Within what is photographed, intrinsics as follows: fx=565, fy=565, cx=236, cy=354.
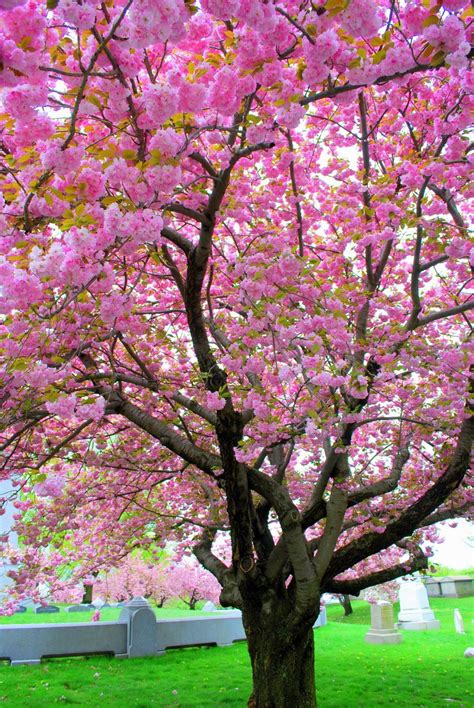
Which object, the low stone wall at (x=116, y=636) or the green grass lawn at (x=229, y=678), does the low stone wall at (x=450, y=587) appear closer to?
the green grass lawn at (x=229, y=678)

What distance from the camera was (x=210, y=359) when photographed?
484 cm

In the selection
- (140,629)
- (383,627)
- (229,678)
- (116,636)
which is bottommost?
(229,678)

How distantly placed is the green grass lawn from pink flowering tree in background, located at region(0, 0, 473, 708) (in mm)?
1677

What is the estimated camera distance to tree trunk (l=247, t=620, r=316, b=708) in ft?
17.5

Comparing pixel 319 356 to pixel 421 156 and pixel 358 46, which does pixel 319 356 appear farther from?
pixel 358 46

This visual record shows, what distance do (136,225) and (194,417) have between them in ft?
16.8

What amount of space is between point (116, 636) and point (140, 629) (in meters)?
0.50

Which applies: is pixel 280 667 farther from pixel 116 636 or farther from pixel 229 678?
pixel 116 636

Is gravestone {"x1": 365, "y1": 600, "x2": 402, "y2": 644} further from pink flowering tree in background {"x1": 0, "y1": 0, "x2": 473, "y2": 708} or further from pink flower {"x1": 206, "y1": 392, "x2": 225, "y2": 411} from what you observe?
pink flower {"x1": 206, "y1": 392, "x2": 225, "y2": 411}

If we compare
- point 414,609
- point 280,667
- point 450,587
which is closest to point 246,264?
point 280,667

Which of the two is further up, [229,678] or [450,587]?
[450,587]

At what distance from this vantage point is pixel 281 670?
5395mm

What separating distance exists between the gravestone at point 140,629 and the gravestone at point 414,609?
7.36m

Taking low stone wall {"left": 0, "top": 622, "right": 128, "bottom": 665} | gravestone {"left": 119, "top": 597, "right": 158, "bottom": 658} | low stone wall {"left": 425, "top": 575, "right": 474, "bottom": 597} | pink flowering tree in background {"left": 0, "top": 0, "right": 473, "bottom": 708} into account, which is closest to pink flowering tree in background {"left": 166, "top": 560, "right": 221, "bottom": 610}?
gravestone {"left": 119, "top": 597, "right": 158, "bottom": 658}
